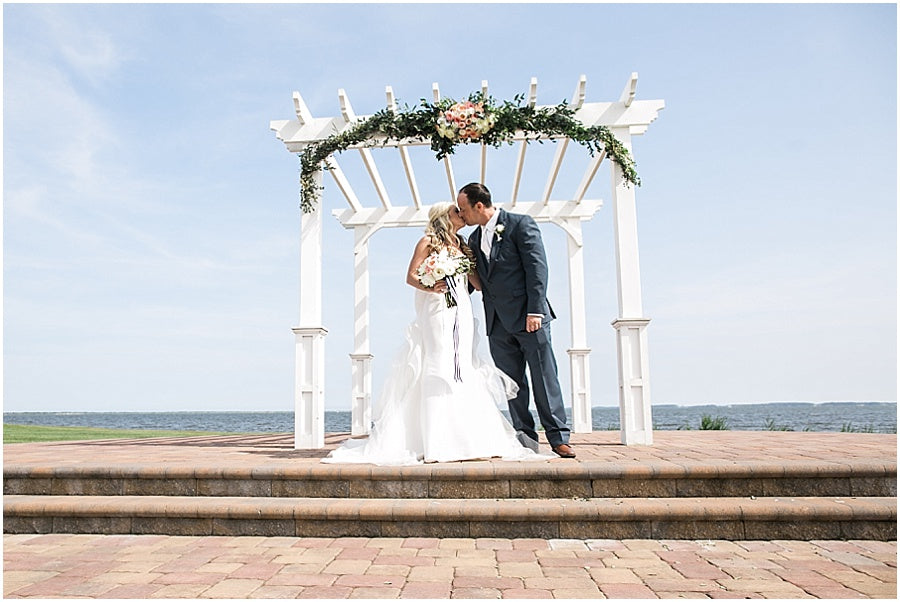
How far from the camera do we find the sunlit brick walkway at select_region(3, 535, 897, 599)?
7.79 feet

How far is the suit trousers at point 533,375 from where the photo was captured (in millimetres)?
4500

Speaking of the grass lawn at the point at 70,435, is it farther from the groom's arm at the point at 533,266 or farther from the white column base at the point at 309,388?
the groom's arm at the point at 533,266

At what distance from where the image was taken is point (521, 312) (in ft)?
15.2

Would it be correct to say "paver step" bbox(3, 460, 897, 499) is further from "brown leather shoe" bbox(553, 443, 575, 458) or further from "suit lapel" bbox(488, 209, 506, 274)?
"suit lapel" bbox(488, 209, 506, 274)

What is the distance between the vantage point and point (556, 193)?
836cm

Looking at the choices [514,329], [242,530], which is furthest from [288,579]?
[514,329]

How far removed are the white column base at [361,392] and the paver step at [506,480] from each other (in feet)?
17.1

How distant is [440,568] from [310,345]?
3.23 meters

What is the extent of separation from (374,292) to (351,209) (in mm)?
1214

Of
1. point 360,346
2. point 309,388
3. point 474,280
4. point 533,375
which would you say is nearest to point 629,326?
point 533,375

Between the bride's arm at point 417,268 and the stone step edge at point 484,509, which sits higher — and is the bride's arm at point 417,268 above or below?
above

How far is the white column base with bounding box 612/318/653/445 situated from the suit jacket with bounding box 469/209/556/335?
1.08m

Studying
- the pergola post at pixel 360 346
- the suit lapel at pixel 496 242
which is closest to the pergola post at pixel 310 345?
the suit lapel at pixel 496 242

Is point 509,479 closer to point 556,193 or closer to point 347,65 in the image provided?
point 347,65
